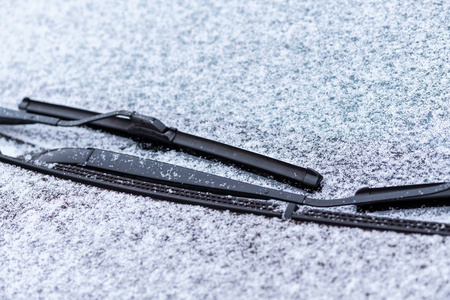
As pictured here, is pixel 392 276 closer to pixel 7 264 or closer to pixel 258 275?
pixel 258 275

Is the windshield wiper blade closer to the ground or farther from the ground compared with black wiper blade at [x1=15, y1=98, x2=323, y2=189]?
closer to the ground

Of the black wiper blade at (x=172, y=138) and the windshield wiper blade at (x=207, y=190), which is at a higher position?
the black wiper blade at (x=172, y=138)

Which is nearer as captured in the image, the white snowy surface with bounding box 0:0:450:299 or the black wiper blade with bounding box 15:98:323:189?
the white snowy surface with bounding box 0:0:450:299

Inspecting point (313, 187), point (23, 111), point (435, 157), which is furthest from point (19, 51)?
point (435, 157)

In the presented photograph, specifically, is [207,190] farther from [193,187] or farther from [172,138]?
[172,138]

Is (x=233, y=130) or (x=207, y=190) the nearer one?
(x=207, y=190)

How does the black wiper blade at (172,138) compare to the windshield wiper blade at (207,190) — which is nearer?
the windshield wiper blade at (207,190)

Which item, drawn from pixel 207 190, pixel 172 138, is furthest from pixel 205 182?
pixel 172 138
